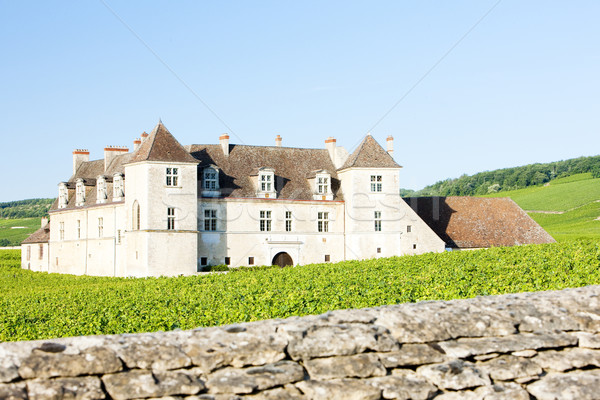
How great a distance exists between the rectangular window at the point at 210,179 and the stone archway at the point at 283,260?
6.64 meters

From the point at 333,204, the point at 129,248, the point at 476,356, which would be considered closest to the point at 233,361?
the point at 476,356

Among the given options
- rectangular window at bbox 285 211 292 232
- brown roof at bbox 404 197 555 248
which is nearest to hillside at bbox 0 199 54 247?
rectangular window at bbox 285 211 292 232

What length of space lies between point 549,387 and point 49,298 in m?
25.9

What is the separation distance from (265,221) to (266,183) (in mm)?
2741

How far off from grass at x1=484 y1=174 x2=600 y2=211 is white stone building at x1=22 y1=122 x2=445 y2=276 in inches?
2235

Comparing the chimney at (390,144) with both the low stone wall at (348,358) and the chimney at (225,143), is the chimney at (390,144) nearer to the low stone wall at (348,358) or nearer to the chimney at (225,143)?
the chimney at (225,143)

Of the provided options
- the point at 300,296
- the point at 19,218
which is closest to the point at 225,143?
the point at 300,296

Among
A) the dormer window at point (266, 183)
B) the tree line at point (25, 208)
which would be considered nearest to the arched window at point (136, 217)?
the dormer window at point (266, 183)

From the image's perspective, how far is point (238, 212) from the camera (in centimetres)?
4550

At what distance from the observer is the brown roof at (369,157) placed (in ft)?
155

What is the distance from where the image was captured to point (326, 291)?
1881cm

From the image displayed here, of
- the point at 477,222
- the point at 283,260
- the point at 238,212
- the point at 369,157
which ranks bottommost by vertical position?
the point at 283,260

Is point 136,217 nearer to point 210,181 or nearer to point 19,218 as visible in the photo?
point 210,181

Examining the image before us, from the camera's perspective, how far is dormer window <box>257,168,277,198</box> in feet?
152
